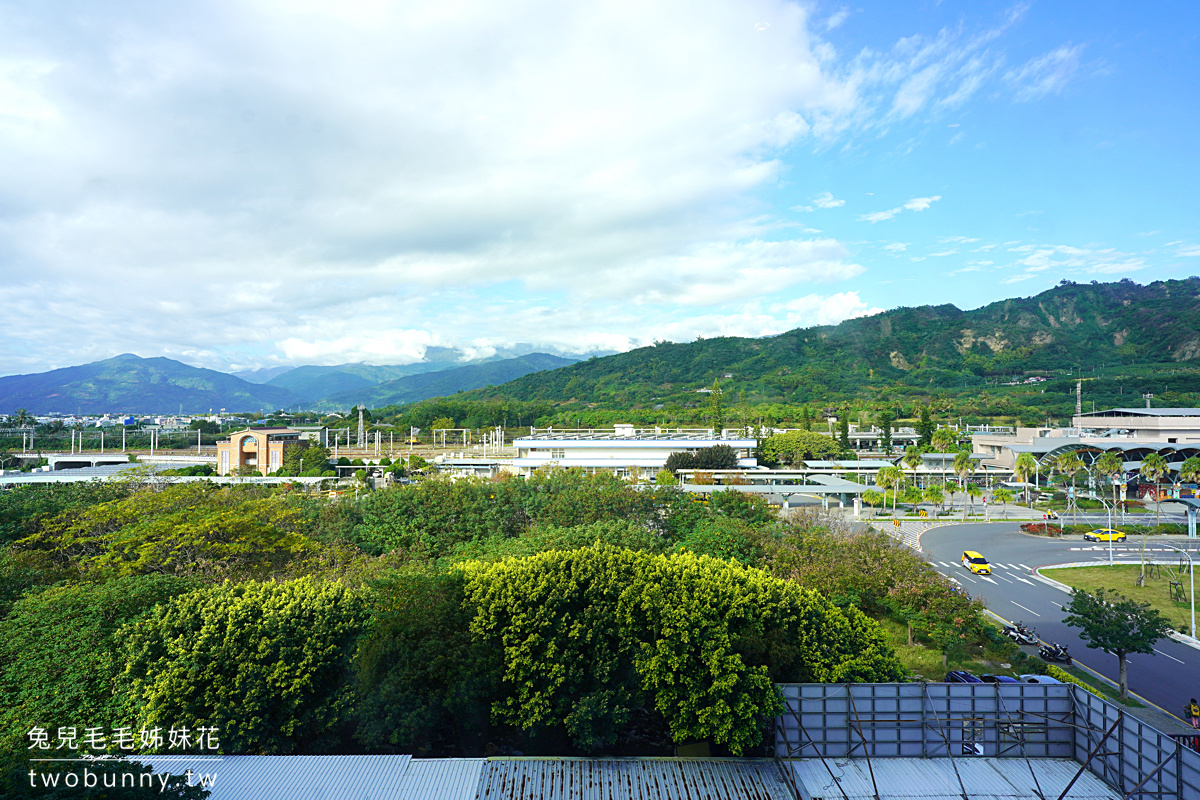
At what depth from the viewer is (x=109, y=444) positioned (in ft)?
235

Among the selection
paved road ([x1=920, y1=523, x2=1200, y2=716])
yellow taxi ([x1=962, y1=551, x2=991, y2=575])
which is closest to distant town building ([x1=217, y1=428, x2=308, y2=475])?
paved road ([x1=920, y1=523, x2=1200, y2=716])

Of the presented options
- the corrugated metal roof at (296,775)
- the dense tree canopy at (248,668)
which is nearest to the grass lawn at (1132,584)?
the corrugated metal roof at (296,775)

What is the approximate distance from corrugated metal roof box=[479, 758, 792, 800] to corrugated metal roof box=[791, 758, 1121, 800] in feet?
2.24

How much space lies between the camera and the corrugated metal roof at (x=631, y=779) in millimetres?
8508

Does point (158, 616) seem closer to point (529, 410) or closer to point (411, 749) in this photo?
point (411, 749)

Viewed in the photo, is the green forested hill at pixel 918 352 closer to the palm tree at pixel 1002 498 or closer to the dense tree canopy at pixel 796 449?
the dense tree canopy at pixel 796 449

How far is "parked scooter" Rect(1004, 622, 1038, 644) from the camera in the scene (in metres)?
16.3

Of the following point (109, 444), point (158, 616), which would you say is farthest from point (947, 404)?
point (109, 444)

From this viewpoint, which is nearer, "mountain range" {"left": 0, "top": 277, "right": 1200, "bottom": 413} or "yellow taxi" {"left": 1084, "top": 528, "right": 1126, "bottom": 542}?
"yellow taxi" {"left": 1084, "top": 528, "right": 1126, "bottom": 542}

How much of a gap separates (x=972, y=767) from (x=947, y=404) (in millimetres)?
85044

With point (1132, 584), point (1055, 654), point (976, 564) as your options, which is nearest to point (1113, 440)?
point (1132, 584)

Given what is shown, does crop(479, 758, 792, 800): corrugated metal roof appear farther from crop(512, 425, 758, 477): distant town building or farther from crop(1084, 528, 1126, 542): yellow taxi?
crop(1084, 528, 1126, 542): yellow taxi

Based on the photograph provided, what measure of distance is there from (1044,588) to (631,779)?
800 inches

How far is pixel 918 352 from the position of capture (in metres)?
125
